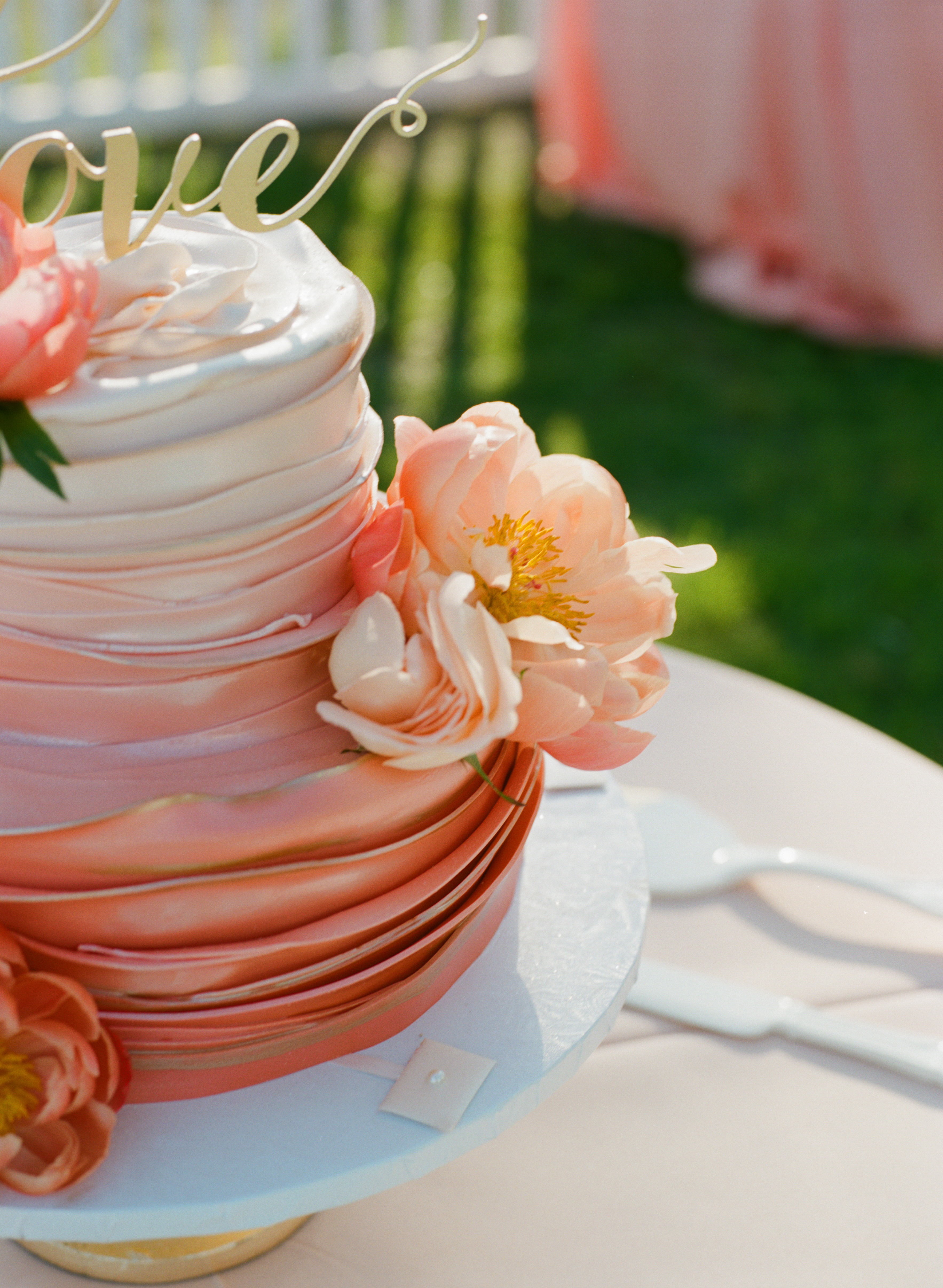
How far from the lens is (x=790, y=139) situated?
3.93 metres

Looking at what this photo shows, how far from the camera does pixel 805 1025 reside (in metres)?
1.21

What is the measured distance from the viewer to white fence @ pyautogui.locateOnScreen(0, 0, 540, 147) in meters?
5.14

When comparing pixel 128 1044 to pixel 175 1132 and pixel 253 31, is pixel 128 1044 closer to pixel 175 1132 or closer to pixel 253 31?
pixel 175 1132

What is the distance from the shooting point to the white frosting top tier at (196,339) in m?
0.80

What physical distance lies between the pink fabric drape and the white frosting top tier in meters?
3.14

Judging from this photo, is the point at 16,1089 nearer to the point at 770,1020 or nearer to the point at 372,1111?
the point at 372,1111

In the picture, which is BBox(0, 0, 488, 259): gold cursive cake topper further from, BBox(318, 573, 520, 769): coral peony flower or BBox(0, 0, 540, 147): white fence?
BBox(0, 0, 540, 147): white fence

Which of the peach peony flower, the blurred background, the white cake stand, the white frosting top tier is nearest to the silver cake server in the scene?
the white cake stand

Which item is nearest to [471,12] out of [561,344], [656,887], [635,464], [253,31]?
[253,31]

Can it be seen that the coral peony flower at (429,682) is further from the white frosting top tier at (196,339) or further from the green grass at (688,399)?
the green grass at (688,399)

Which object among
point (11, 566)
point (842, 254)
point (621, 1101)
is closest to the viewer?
point (11, 566)

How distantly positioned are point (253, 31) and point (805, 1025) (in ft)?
16.2

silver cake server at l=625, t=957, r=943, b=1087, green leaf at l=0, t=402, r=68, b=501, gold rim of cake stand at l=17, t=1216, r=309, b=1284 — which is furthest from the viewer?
silver cake server at l=625, t=957, r=943, b=1087

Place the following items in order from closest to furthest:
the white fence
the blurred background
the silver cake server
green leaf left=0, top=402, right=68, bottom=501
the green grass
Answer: green leaf left=0, top=402, right=68, bottom=501
the silver cake server
the green grass
the blurred background
the white fence
